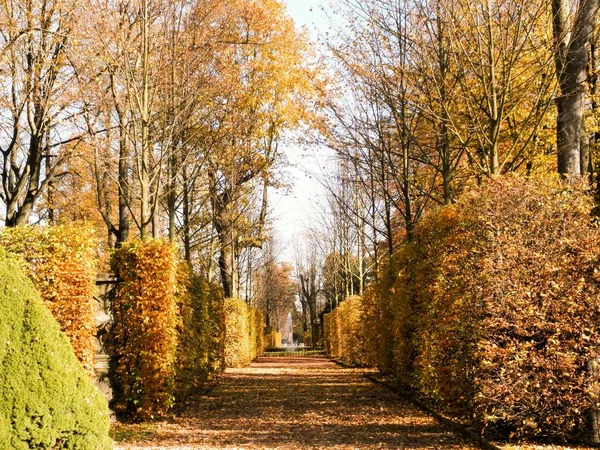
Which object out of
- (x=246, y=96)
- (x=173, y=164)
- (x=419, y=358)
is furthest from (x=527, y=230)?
(x=246, y=96)

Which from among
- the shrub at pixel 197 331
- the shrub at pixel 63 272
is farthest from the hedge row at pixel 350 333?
the shrub at pixel 63 272

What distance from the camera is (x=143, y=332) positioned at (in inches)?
402

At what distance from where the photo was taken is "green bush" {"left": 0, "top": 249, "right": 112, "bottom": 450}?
5344 millimetres

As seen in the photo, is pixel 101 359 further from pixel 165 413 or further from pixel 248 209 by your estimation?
pixel 248 209

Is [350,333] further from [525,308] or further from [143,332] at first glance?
[525,308]

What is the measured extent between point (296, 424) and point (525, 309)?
13.9 ft

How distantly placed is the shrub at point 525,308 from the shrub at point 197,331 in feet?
18.0

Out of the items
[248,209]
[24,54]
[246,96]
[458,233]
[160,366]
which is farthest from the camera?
[248,209]

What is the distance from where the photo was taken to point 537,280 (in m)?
7.35

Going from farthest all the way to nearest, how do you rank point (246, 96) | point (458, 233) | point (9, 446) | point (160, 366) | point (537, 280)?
1. point (246, 96)
2. point (160, 366)
3. point (458, 233)
4. point (537, 280)
5. point (9, 446)

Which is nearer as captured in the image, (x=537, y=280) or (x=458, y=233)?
(x=537, y=280)

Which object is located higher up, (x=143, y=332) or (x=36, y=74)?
(x=36, y=74)

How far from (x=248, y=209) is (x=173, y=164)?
366 inches

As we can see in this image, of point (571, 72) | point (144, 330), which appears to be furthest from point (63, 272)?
point (571, 72)
